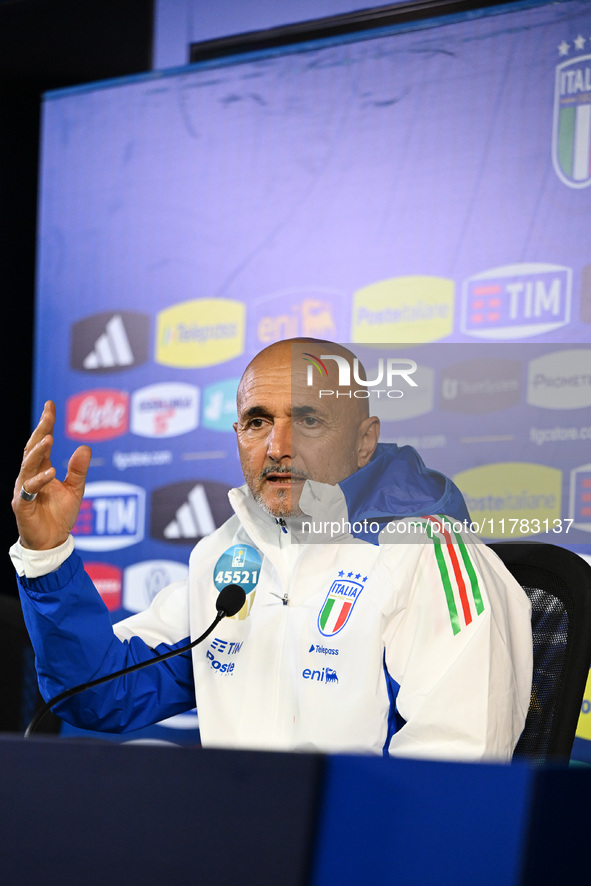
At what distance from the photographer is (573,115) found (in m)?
2.25

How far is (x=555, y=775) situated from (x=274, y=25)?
8.87 ft

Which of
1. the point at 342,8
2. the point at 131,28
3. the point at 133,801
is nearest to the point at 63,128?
the point at 131,28

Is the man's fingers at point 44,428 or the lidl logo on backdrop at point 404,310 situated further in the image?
the lidl logo on backdrop at point 404,310

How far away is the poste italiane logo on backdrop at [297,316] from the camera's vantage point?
2500 mm

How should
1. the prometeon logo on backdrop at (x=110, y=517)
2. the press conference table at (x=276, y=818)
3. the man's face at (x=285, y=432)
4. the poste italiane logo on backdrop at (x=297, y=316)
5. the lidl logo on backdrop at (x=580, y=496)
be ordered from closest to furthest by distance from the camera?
the press conference table at (x=276, y=818) → the man's face at (x=285, y=432) → the lidl logo on backdrop at (x=580, y=496) → the poste italiane logo on backdrop at (x=297, y=316) → the prometeon logo on backdrop at (x=110, y=517)

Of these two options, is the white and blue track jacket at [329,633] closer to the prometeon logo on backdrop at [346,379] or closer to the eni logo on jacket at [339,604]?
the eni logo on jacket at [339,604]

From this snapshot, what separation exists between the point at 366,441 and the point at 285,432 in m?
0.15

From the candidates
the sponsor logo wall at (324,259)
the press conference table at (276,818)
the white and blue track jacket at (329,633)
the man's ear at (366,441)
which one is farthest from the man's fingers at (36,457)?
the sponsor logo wall at (324,259)

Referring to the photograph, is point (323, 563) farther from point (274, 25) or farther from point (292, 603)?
point (274, 25)

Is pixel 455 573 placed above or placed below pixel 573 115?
below

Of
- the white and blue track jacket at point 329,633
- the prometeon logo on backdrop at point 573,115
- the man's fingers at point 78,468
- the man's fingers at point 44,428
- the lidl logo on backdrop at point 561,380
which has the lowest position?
the white and blue track jacket at point 329,633

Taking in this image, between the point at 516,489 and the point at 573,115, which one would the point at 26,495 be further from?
the point at 573,115

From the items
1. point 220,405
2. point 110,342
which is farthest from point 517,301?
point 110,342

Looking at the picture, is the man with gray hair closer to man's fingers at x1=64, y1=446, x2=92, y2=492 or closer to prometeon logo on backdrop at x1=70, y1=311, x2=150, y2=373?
man's fingers at x1=64, y1=446, x2=92, y2=492
